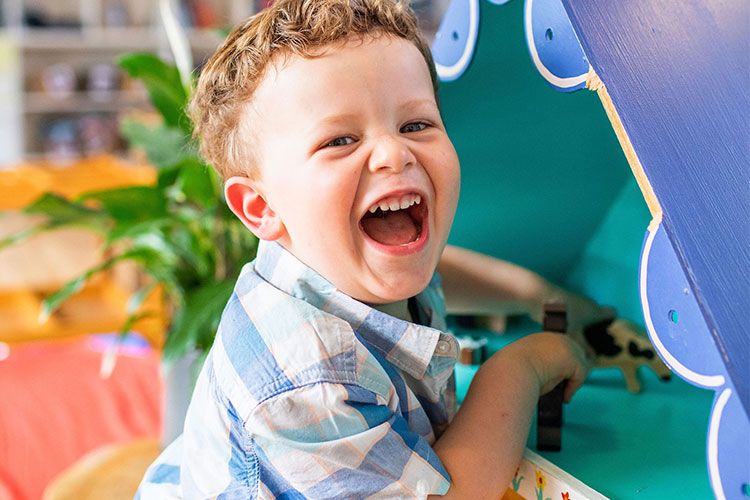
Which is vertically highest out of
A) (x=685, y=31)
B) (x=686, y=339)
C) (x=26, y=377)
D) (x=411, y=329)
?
(x=685, y=31)

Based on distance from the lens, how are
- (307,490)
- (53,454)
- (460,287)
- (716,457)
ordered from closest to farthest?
(716,457) < (307,490) < (460,287) < (53,454)

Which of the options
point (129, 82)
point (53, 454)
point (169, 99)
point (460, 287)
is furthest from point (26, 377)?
point (129, 82)

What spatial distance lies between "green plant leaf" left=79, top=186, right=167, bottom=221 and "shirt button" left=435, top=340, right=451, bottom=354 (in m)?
0.88

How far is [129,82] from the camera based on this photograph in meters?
5.08

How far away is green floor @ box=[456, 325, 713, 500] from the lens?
0.63 meters

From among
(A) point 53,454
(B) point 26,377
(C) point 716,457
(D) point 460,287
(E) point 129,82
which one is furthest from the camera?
(E) point 129,82

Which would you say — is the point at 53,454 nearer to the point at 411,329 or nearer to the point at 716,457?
the point at 411,329

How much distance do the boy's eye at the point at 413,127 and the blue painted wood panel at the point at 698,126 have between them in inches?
6.7

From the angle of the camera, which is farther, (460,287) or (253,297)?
(460,287)

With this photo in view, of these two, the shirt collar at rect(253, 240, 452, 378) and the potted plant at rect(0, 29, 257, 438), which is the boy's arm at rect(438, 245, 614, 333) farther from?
the potted plant at rect(0, 29, 257, 438)

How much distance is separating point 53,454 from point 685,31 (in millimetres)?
2020

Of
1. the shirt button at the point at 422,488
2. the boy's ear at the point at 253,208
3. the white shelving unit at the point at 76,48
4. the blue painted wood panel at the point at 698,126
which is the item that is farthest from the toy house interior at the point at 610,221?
the white shelving unit at the point at 76,48

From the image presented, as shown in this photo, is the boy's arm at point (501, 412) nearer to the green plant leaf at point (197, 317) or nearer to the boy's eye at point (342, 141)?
the boy's eye at point (342, 141)

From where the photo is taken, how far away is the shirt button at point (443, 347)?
674mm
